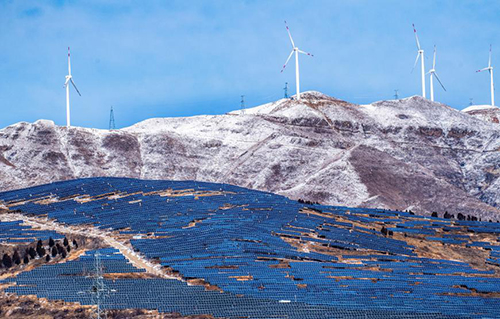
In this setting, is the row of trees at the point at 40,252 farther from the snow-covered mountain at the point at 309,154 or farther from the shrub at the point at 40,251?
the snow-covered mountain at the point at 309,154

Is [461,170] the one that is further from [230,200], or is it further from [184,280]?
[184,280]

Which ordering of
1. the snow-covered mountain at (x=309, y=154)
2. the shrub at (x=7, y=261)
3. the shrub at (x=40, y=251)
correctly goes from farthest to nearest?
the snow-covered mountain at (x=309, y=154) → the shrub at (x=40, y=251) → the shrub at (x=7, y=261)

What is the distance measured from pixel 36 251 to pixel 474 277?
49.7 m

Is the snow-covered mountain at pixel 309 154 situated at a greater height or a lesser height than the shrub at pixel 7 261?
greater

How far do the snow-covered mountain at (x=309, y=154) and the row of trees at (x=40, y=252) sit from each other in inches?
2273

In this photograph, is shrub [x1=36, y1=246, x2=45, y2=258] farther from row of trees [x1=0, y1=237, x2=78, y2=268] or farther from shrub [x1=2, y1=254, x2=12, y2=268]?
shrub [x1=2, y1=254, x2=12, y2=268]

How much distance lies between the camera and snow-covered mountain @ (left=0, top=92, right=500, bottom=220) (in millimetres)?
143250

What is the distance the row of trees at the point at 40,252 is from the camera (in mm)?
83438

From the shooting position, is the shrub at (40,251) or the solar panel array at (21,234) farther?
the solar panel array at (21,234)

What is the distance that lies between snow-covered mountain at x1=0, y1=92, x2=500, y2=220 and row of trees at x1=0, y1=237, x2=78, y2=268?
5774 centimetres

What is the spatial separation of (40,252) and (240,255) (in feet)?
75.0

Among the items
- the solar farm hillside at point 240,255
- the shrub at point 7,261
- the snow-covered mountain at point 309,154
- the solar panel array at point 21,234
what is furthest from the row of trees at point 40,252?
the snow-covered mountain at point 309,154

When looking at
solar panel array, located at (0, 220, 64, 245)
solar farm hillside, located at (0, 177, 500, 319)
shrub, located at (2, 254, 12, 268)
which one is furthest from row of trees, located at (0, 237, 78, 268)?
solar panel array, located at (0, 220, 64, 245)

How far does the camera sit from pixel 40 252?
85.2 metres
